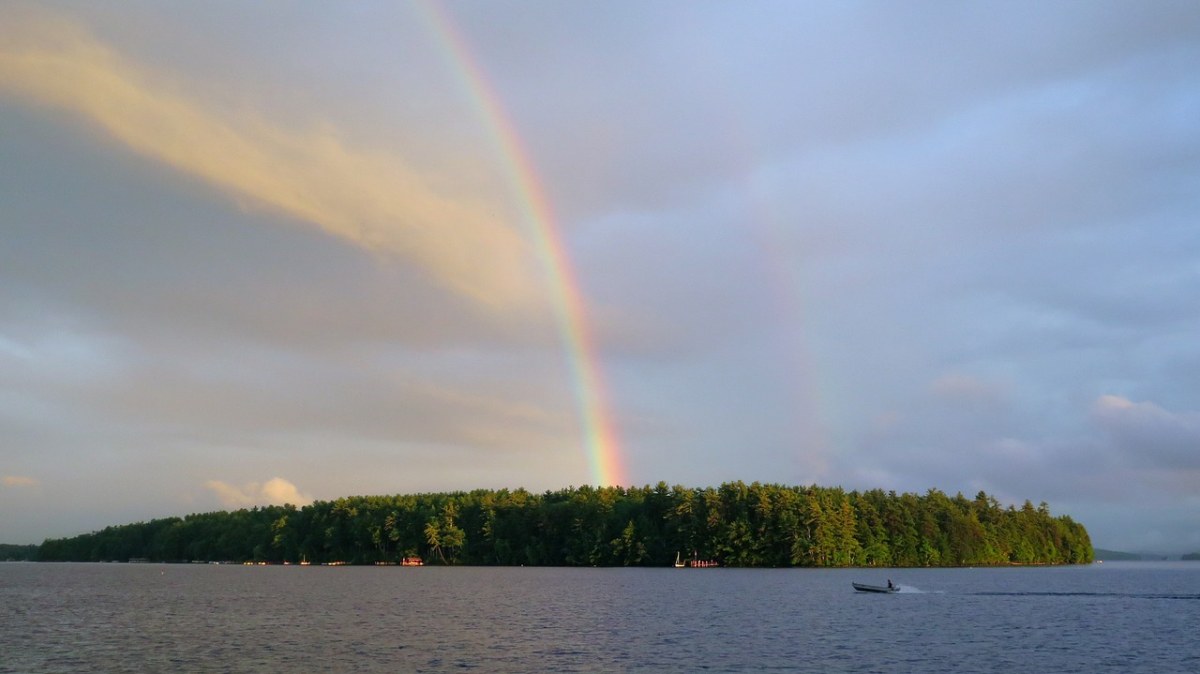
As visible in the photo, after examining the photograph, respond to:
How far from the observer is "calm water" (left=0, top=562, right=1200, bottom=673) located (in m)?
52.9

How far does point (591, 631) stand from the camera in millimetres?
70250

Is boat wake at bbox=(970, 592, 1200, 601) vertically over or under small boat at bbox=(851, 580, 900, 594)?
under

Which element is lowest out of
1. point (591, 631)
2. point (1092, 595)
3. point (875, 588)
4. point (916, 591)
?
point (591, 631)

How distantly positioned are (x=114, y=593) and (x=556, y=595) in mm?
55985

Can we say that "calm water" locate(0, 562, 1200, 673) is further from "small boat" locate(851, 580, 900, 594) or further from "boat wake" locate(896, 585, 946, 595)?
"small boat" locate(851, 580, 900, 594)

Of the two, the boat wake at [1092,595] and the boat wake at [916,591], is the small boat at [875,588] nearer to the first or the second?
the boat wake at [916,591]

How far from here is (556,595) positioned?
11338 cm

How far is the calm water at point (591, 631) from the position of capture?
52.9 metres

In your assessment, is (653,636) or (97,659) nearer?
(97,659)

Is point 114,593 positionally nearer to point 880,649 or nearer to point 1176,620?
point 880,649

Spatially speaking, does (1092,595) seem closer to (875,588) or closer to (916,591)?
(916,591)

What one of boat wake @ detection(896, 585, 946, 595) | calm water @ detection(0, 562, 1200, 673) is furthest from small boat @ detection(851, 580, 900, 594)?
calm water @ detection(0, 562, 1200, 673)

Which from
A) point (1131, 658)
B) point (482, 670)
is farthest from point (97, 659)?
point (1131, 658)

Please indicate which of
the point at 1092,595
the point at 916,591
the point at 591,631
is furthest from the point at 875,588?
the point at 591,631
